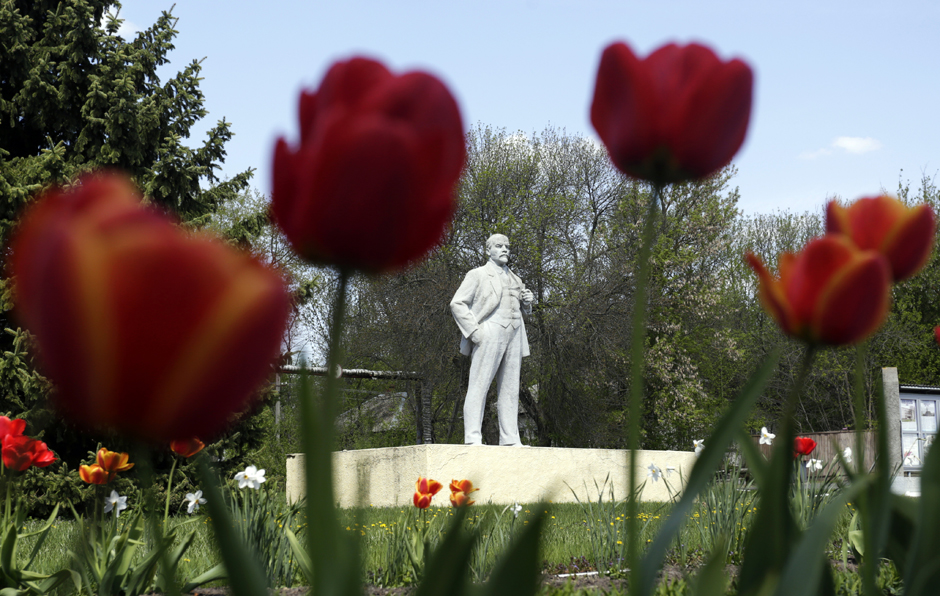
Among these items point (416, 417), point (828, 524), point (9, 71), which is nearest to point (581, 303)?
point (416, 417)

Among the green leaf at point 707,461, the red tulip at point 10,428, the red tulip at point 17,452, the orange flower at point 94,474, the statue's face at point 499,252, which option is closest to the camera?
the green leaf at point 707,461

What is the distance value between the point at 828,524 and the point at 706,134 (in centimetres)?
28

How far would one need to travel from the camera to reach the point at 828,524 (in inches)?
21.5

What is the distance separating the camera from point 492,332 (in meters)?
10.2

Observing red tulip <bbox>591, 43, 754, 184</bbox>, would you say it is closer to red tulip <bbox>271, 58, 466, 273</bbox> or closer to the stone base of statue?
red tulip <bbox>271, 58, 466, 273</bbox>

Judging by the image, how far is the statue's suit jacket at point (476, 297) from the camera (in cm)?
988

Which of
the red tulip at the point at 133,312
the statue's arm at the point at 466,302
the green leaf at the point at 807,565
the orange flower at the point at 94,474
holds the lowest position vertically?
the orange flower at the point at 94,474

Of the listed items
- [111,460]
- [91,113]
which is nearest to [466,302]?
[91,113]

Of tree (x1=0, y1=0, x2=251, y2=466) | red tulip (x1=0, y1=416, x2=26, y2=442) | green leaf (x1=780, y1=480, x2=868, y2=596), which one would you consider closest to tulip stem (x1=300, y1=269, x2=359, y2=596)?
green leaf (x1=780, y1=480, x2=868, y2=596)

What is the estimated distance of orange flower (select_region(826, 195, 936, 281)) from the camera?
0.72 m

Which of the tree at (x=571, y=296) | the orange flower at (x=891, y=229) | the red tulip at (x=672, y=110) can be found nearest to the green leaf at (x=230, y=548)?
the red tulip at (x=672, y=110)

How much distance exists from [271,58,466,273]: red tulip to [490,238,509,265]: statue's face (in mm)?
9643

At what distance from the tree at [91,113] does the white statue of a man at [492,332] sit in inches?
130

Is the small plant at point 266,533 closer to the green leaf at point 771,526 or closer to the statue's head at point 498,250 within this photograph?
the green leaf at point 771,526
